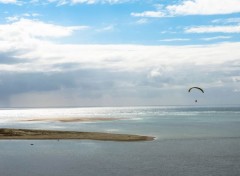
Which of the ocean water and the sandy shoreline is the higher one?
the sandy shoreline

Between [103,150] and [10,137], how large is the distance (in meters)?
32.3

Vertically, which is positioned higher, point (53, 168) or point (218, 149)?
point (218, 149)

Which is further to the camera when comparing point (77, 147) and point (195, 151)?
point (77, 147)

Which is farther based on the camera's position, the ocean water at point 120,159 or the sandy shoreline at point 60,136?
the sandy shoreline at point 60,136

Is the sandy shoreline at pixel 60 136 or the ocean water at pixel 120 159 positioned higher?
the sandy shoreline at pixel 60 136

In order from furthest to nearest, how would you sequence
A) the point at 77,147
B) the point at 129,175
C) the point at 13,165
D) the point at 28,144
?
the point at 28,144, the point at 77,147, the point at 13,165, the point at 129,175

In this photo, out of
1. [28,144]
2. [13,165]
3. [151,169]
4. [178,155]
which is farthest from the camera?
[28,144]

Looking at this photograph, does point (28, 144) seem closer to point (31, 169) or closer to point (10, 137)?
point (10, 137)

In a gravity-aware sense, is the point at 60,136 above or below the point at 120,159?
above

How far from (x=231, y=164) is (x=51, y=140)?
44852 mm

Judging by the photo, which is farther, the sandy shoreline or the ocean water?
the sandy shoreline

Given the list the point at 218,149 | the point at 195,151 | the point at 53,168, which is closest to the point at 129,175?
the point at 53,168

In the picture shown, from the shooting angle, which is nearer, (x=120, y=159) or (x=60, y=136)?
(x=120, y=159)

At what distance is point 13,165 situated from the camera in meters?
52.8
